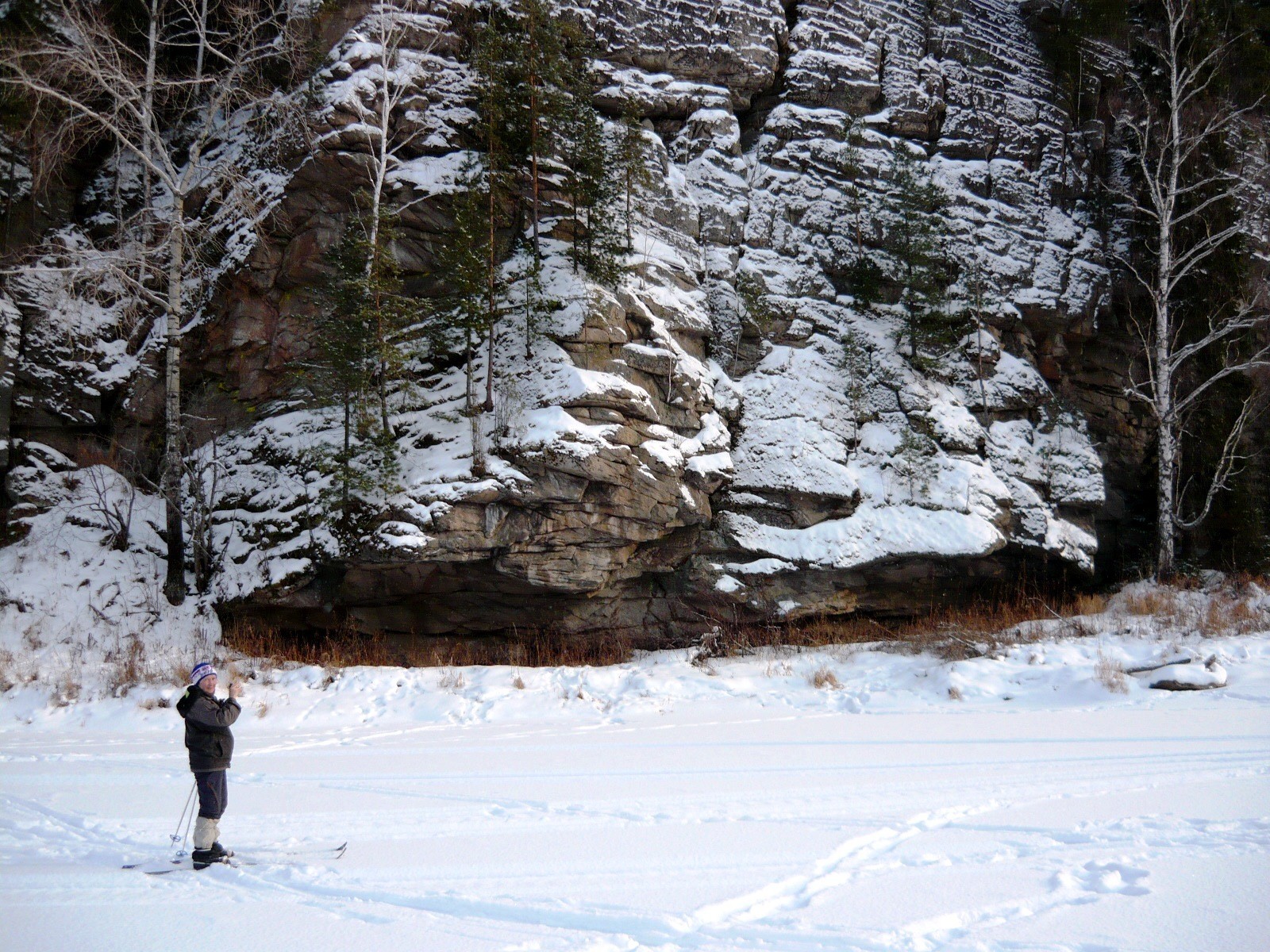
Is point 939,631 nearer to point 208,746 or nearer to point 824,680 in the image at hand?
point 824,680

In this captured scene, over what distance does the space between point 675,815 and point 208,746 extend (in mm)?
3581

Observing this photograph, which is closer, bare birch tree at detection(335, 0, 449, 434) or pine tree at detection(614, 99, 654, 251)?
bare birch tree at detection(335, 0, 449, 434)

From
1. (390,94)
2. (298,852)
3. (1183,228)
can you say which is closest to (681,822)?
(298,852)

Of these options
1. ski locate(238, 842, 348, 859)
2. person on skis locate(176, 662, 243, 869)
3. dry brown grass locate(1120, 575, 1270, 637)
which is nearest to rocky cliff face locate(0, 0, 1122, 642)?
dry brown grass locate(1120, 575, 1270, 637)

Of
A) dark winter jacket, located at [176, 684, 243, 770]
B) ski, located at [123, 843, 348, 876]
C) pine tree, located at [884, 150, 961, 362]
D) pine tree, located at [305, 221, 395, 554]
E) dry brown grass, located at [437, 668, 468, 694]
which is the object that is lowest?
ski, located at [123, 843, 348, 876]

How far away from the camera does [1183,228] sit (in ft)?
67.4

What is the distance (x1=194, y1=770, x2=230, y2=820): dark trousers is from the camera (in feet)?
16.7

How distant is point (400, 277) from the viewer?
15.4 meters

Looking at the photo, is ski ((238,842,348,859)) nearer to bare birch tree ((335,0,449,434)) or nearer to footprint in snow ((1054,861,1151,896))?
footprint in snow ((1054,861,1151,896))

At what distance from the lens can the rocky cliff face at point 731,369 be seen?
13.5 m

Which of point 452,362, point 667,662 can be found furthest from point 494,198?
point 667,662

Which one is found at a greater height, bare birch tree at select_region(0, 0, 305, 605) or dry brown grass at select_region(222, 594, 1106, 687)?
bare birch tree at select_region(0, 0, 305, 605)

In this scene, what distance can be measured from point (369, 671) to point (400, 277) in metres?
8.51

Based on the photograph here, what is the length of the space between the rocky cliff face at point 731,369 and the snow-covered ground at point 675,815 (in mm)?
3568
